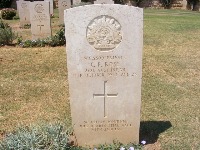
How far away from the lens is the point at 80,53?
14.6ft

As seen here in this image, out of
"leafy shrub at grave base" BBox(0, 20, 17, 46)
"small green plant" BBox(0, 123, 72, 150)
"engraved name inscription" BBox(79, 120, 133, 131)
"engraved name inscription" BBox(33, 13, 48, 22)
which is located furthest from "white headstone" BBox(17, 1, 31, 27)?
"small green plant" BBox(0, 123, 72, 150)

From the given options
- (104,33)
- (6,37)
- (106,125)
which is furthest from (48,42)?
(104,33)

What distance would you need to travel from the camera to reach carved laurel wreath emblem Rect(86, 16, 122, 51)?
14.2 ft

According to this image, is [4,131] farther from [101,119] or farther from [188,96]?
[188,96]

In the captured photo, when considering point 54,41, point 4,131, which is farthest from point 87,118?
point 54,41

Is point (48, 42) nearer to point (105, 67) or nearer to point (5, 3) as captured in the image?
point (105, 67)

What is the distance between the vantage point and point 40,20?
506 inches

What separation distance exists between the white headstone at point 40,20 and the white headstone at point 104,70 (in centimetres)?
851

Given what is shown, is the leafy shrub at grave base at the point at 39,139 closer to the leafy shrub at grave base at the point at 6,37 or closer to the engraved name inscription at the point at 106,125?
the engraved name inscription at the point at 106,125

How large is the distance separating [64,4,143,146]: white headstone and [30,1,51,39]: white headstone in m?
8.51

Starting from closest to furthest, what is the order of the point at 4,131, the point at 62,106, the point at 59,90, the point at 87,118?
the point at 87,118
the point at 4,131
the point at 62,106
the point at 59,90

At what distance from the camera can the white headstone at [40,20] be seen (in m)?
12.5

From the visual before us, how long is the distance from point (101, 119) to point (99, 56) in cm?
91

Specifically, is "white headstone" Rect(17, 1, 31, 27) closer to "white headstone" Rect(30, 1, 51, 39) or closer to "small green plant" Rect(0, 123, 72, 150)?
"white headstone" Rect(30, 1, 51, 39)
